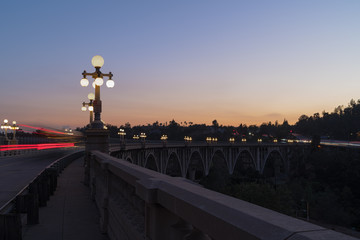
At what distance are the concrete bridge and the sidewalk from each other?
444 inches

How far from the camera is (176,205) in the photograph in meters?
2.55

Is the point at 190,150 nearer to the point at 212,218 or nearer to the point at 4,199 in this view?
the point at 4,199

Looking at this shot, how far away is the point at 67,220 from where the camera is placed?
811cm

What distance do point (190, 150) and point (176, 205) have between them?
197ft

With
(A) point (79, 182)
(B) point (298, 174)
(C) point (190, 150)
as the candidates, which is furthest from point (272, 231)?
(B) point (298, 174)

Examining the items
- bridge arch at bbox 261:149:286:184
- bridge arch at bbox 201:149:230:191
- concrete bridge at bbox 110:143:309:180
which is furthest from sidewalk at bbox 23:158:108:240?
bridge arch at bbox 261:149:286:184

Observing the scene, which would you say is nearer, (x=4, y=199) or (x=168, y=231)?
(x=168, y=231)

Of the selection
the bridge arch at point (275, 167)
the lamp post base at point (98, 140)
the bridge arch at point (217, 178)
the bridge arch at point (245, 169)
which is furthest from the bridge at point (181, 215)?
the bridge arch at point (275, 167)

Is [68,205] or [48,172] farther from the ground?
[48,172]

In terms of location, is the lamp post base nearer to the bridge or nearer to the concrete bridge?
the bridge

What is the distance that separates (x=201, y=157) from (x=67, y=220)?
60.9 meters

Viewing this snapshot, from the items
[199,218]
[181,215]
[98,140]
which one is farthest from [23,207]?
[199,218]

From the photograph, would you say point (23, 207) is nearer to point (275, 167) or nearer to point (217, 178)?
point (217, 178)

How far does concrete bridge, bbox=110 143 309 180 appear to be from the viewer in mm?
40856
